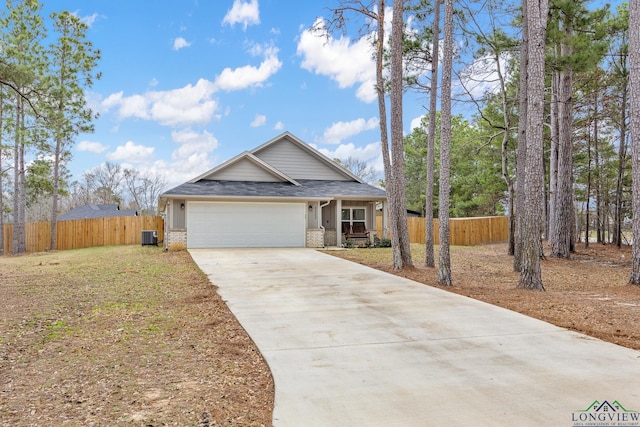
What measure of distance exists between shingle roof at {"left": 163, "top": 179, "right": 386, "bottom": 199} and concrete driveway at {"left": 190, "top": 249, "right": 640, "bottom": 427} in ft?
31.1

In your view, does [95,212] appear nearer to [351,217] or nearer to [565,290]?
[351,217]

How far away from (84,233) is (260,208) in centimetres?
1136

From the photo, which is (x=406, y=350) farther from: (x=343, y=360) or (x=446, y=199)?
(x=446, y=199)

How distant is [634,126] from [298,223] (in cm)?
1174

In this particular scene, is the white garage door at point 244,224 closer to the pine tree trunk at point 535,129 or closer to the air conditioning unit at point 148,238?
the air conditioning unit at point 148,238

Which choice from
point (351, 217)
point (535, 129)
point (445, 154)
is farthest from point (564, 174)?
point (351, 217)

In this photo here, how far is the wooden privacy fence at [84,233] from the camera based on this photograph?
21.9m

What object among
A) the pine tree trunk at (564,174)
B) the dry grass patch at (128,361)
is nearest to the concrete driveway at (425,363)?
the dry grass patch at (128,361)

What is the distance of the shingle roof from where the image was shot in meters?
16.3

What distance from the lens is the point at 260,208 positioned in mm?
17094

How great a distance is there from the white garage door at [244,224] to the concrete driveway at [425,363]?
942 cm

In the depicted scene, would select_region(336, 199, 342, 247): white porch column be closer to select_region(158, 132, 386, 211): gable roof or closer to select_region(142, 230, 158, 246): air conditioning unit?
select_region(158, 132, 386, 211): gable roof

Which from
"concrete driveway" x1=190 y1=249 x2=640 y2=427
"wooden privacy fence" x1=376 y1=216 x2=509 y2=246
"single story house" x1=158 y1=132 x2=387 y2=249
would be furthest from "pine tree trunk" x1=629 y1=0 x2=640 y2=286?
"wooden privacy fence" x1=376 y1=216 x2=509 y2=246

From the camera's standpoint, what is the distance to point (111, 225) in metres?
22.3
